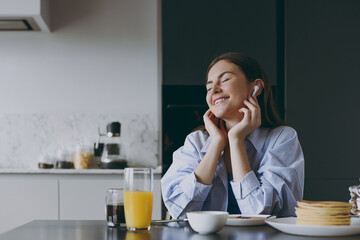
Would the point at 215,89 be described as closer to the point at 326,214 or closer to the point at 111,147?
the point at 326,214

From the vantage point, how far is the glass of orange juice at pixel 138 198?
1270mm

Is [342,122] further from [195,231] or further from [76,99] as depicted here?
[195,231]

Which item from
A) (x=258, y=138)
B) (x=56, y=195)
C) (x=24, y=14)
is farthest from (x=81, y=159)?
(x=258, y=138)

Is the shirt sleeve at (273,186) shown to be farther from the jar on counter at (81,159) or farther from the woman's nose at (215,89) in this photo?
the jar on counter at (81,159)

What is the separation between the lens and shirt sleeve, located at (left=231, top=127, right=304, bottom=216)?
1.66 m

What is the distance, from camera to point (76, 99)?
12.7ft

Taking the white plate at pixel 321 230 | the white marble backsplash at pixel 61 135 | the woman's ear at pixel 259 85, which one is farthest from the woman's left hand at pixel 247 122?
the white marble backsplash at pixel 61 135

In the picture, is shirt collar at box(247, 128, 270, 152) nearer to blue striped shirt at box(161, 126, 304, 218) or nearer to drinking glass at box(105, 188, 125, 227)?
blue striped shirt at box(161, 126, 304, 218)

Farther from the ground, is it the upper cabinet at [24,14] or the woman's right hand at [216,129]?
the upper cabinet at [24,14]

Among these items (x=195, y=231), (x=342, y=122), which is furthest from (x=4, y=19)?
(x=195, y=231)

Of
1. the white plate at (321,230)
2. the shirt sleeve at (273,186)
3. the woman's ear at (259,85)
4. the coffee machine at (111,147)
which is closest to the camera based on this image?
the white plate at (321,230)

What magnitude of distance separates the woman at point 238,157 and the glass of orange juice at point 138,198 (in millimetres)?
412

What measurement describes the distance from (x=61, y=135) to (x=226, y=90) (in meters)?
2.20

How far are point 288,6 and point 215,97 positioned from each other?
1707 mm
